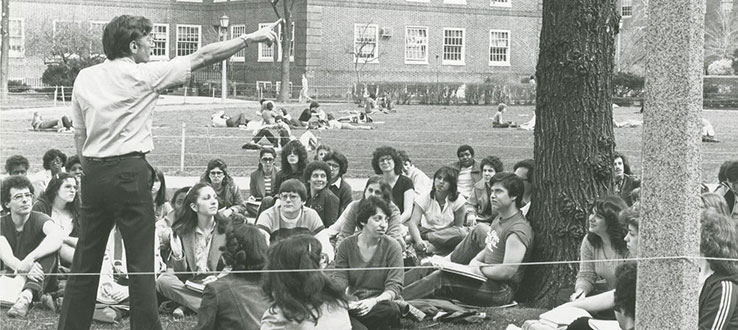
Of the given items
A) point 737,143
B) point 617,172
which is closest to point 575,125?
point 617,172

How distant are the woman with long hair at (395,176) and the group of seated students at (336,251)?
0.15 m

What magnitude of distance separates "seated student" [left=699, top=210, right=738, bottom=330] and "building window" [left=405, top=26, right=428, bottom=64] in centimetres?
4783

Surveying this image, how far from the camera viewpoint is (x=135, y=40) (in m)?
5.94

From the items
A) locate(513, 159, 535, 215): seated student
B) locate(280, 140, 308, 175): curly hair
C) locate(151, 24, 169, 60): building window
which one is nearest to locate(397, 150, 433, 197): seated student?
locate(280, 140, 308, 175): curly hair

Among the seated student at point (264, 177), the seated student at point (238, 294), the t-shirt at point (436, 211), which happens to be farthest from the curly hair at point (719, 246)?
the seated student at point (264, 177)

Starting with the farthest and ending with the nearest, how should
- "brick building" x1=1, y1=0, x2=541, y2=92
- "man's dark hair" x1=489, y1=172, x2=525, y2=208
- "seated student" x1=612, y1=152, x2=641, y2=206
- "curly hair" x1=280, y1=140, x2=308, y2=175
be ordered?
1. "brick building" x1=1, y1=0, x2=541, y2=92
2. "curly hair" x1=280, y1=140, x2=308, y2=175
3. "seated student" x1=612, y1=152, x2=641, y2=206
4. "man's dark hair" x1=489, y1=172, x2=525, y2=208

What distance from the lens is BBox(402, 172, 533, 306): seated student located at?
8633 mm

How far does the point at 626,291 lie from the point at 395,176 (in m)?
6.99

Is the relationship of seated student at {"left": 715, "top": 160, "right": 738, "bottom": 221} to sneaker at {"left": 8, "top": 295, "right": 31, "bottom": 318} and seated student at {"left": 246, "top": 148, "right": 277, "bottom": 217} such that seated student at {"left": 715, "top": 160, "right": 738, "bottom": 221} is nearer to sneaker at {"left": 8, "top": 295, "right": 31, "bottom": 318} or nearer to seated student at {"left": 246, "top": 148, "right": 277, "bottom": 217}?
seated student at {"left": 246, "top": 148, "right": 277, "bottom": 217}

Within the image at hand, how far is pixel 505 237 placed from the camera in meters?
8.70

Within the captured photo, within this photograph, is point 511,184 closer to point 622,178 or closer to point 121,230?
point 622,178

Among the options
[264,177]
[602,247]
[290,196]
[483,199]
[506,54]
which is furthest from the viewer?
[506,54]

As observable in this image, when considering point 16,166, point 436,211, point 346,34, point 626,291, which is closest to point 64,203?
point 16,166

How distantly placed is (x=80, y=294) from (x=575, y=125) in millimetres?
4326
